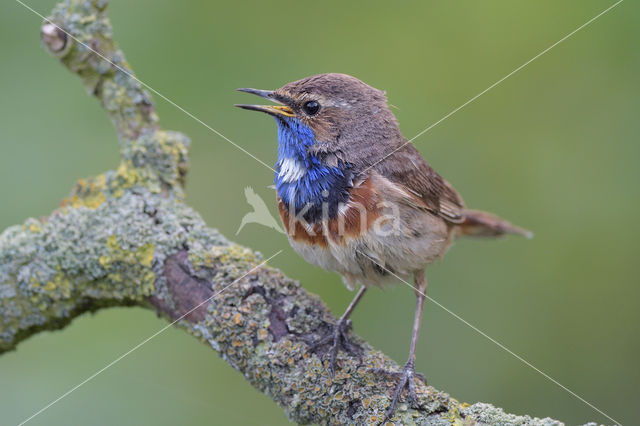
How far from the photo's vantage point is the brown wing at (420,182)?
3.30m

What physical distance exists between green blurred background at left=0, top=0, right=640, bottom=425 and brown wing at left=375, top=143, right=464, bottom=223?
35.2 inches

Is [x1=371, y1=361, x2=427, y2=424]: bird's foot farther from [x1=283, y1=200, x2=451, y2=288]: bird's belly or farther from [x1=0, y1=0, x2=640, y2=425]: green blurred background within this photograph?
[x1=0, y1=0, x2=640, y2=425]: green blurred background

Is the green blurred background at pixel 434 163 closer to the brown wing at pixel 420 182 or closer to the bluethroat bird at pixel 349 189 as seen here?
the brown wing at pixel 420 182

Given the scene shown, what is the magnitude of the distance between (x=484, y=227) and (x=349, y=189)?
54.9 inches

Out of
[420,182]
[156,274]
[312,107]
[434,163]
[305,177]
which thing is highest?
[434,163]

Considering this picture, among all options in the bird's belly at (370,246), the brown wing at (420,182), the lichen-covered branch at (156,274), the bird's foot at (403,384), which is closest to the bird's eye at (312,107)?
the brown wing at (420,182)

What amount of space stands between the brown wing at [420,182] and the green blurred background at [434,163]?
2.93 feet

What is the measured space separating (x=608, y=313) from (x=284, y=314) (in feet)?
8.04

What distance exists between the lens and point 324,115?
10.6 feet

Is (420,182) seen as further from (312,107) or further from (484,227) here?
(484,227)

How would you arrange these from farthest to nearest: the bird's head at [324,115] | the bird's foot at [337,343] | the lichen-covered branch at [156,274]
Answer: the bird's head at [324,115], the bird's foot at [337,343], the lichen-covered branch at [156,274]

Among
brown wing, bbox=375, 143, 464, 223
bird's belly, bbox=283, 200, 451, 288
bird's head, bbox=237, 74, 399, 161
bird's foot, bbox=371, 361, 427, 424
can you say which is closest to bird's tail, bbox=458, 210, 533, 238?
brown wing, bbox=375, 143, 464, 223

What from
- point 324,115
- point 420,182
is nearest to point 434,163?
point 420,182

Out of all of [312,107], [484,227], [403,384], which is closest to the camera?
[403,384]
